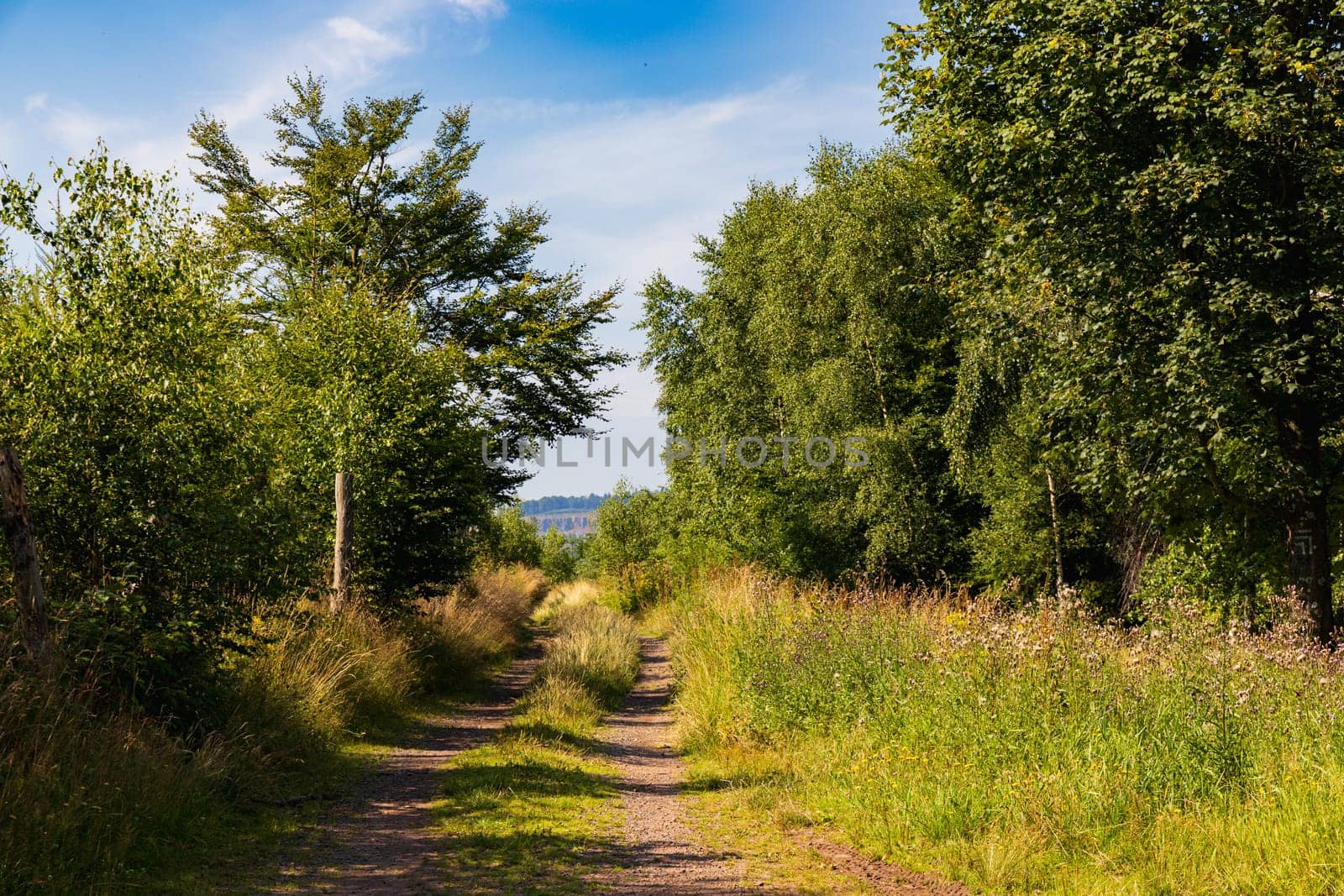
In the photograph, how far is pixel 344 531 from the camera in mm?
13695

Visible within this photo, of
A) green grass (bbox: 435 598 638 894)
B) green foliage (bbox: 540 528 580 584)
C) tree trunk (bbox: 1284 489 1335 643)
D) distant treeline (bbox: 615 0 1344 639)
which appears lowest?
green foliage (bbox: 540 528 580 584)

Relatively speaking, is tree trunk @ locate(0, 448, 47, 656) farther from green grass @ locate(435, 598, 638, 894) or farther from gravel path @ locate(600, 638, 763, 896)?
gravel path @ locate(600, 638, 763, 896)

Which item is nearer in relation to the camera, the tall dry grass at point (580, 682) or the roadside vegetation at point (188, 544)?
the roadside vegetation at point (188, 544)

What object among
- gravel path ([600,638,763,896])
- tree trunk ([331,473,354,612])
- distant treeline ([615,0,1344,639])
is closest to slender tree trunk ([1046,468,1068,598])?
distant treeline ([615,0,1344,639])

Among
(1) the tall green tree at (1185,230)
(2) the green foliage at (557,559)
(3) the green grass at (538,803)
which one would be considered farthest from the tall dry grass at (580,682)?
(2) the green foliage at (557,559)

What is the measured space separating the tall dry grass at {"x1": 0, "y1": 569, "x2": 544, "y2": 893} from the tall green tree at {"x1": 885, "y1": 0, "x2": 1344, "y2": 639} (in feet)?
32.6

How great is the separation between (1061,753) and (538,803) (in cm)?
422

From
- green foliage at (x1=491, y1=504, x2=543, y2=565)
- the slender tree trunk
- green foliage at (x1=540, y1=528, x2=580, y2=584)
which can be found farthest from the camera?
green foliage at (x1=540, y1=528, x2=580, y2=584)

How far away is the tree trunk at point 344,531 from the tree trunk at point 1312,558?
42.4 ft

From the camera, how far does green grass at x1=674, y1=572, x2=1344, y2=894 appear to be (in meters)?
4.95

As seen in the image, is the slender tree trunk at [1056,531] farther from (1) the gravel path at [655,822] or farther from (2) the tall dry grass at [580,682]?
(1) the gravel path at [655,822]

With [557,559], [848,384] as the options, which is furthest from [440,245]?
[557,559]

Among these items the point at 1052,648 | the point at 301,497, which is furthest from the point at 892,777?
the point at 301,497

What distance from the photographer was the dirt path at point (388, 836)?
18.0ft
